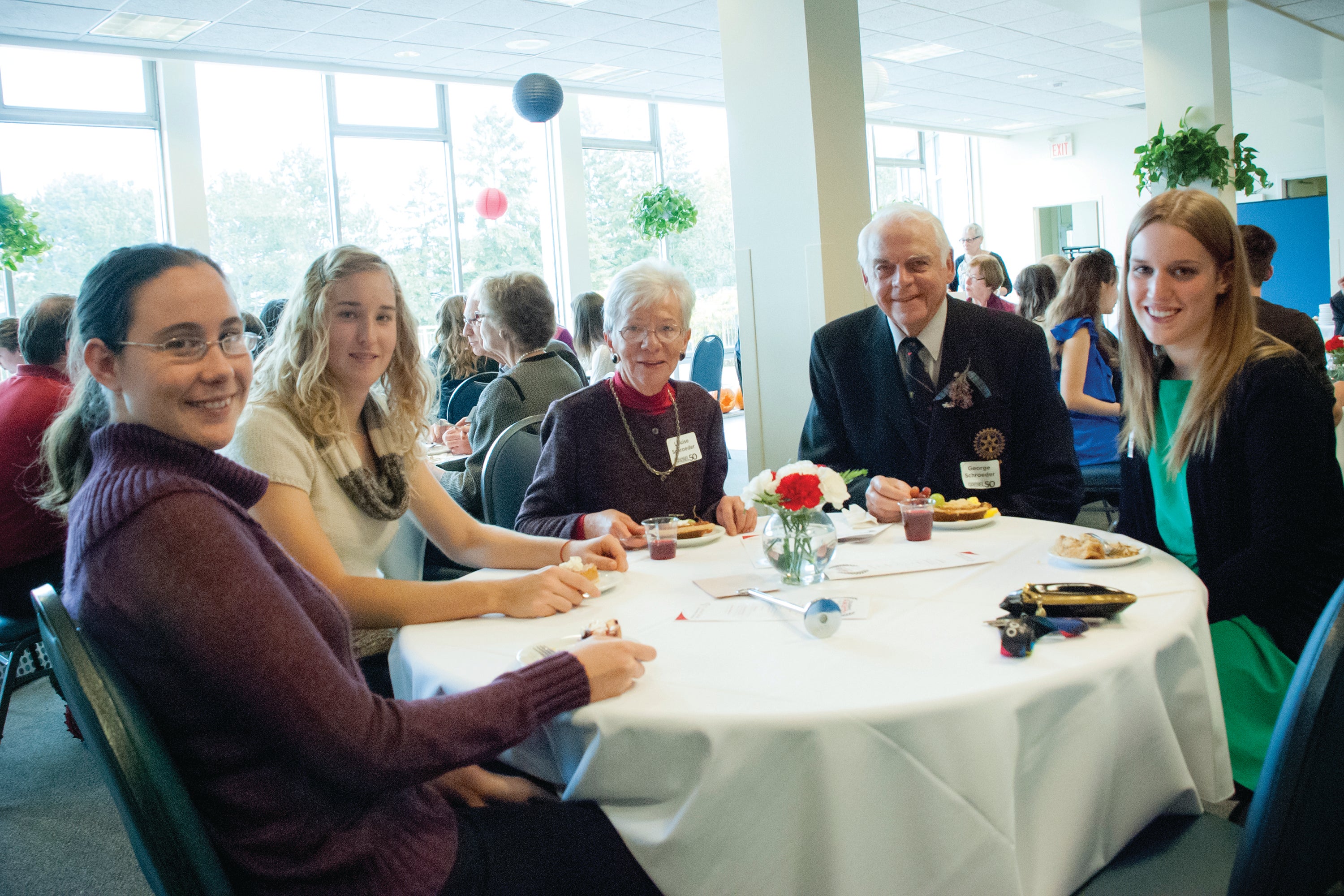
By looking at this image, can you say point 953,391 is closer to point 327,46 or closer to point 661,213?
point 327,46

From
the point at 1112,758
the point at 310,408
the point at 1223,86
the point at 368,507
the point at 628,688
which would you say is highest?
the point at 1223,86

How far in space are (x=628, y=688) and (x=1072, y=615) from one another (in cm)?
66

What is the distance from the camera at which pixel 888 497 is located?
2205 mm

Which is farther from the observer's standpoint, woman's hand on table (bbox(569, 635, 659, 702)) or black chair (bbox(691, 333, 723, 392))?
black chair (bbox(691, 333, 723, 392))

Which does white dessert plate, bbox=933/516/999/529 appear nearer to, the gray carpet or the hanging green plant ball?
the gray carpet

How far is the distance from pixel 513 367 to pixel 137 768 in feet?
9.38

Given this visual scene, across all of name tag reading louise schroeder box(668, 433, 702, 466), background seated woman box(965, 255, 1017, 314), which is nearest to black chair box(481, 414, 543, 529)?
name tag reading louise schroeder box(668, 433, 702, 466)

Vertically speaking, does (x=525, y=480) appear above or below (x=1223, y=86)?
below

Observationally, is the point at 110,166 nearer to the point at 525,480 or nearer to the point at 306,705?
the point at 525,480

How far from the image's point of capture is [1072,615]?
1371 millimetres

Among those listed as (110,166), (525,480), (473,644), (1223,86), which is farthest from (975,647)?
(110,166)

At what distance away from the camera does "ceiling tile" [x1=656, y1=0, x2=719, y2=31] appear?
7277mm

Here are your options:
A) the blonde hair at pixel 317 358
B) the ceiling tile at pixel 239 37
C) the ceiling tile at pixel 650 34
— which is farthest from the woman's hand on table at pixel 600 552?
the ceiling tile at pixel 650 34

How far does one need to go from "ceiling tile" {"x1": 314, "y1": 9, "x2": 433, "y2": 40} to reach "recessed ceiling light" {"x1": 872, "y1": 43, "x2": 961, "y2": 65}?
4788 millimetres
